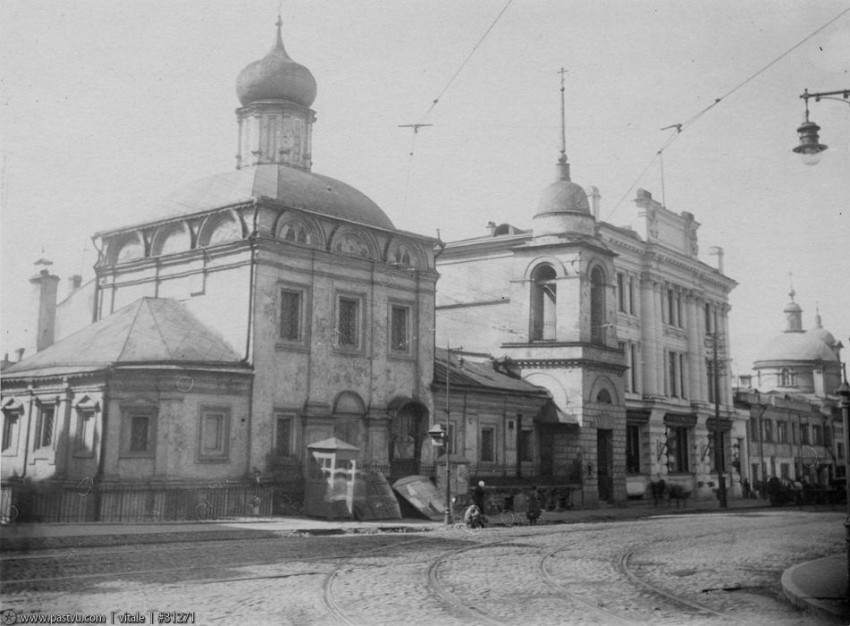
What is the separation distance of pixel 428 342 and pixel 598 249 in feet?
37.3

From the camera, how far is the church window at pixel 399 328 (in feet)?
100

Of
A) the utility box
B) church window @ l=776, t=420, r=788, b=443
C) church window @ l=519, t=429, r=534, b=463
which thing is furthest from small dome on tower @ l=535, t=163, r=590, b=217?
the utility box

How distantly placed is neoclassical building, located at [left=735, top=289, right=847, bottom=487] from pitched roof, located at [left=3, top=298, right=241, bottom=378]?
15.7 m

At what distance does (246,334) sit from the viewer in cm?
2612

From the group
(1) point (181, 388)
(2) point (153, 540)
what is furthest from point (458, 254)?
(2) point (153, 540)

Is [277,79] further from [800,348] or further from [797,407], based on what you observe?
[797,407]

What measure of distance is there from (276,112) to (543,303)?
15.9 m

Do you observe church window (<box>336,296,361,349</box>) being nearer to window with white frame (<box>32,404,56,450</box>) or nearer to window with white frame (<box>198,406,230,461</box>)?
window with white frame (<box>198,406,230,461</box>)

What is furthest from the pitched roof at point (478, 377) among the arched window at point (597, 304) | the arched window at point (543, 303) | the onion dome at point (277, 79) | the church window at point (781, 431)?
the church window at point (781, 431)

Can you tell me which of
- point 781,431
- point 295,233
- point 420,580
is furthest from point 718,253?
point 420,580

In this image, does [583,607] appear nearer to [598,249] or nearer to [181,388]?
[181,388]

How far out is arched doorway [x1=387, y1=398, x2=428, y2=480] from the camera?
29.5 meters

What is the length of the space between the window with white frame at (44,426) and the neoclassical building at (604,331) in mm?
16825

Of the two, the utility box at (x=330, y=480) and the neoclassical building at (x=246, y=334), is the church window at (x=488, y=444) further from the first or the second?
the utility box at (x=330, y=480)
